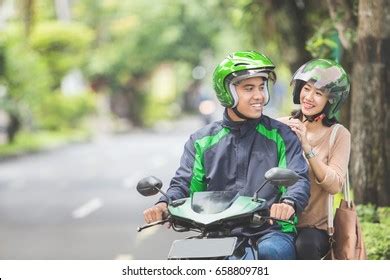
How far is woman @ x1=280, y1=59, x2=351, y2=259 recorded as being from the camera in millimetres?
3498

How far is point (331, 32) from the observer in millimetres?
5676

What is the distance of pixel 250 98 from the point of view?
11.2ft

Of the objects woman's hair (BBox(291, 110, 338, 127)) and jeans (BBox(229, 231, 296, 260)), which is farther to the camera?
woman's hair (BBox(291, 110, 338, 127))

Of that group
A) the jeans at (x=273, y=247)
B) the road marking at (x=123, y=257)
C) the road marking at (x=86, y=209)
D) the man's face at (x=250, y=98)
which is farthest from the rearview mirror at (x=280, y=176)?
the road marking at (x=86, y=209)

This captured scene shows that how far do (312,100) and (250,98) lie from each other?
318mm

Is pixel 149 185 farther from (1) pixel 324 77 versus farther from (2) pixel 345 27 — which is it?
(2) pixel 345 27

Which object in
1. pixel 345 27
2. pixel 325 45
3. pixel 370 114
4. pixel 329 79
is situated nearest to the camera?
pixel 329 79

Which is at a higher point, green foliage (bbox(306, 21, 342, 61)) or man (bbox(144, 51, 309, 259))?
green foliage (bbox(306, 21, 342, 61))

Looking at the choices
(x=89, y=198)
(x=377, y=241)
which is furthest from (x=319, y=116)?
(x=89, y=198)

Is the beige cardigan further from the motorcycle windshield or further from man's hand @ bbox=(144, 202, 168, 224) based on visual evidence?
man's hand @ bbox=(144, 202, 168, 224)

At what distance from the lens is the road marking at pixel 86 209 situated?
6238 mm

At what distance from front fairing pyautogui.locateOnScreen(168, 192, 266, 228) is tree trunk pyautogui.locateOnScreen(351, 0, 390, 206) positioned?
1829 mm

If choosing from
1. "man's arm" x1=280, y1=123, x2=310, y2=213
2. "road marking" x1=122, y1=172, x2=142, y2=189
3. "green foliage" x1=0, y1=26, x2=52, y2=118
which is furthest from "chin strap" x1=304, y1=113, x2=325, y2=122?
"green foliage" x1=0, y1=26, x2=52, y2=118
